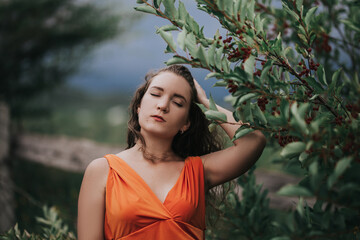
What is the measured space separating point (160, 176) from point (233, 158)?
0.94 ft

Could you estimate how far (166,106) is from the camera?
140cm

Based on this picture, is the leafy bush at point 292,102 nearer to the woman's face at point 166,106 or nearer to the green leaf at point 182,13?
the green leaf at point 182,13

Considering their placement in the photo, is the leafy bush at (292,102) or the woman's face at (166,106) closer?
the leafy bush at (292,102)

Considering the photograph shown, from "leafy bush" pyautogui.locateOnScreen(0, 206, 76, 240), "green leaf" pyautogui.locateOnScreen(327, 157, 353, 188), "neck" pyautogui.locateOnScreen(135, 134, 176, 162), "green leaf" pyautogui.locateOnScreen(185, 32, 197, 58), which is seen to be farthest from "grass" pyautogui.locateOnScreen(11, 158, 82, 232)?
"green leaf" pyautogui.locateOnScreen(327, 157, 353, 188)

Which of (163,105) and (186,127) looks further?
(186,127)

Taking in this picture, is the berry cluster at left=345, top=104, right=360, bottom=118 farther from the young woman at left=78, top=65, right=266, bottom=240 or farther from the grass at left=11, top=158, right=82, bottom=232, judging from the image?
the grass at left=11, top=158, right=82, bottom=232

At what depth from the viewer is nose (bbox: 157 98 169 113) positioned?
1.40 metres

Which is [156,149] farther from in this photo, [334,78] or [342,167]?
[342,167]

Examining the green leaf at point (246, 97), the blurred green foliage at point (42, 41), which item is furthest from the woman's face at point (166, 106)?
the blurred green foliage at point (42, 41)

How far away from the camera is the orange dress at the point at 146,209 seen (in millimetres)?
1294

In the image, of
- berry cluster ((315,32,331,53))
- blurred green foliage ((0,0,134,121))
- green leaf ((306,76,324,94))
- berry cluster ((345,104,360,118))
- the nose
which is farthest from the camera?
blurred green foliage ((0,0,134,121))

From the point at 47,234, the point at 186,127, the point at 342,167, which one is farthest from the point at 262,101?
the point at 47,234

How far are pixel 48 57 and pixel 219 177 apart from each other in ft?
12.0

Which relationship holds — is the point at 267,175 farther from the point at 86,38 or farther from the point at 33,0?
the point at 33,0
